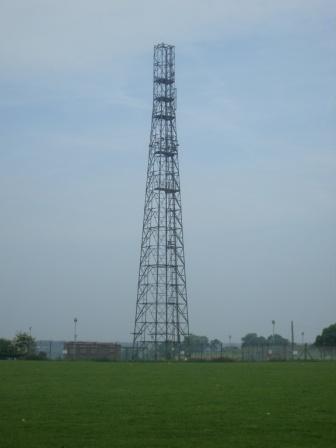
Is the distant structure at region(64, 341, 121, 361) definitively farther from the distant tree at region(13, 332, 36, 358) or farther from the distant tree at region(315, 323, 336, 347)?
the distant tree at region(315, 323, 336, 347)

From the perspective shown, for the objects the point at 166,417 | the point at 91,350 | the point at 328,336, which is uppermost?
the point at 328,336

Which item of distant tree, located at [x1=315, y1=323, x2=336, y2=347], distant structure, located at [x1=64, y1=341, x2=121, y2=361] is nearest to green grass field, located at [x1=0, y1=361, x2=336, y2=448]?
distant structure, located at [x1=64, y1=341, x2=121, y2=361]

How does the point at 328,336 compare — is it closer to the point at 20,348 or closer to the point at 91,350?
the point at 91,350

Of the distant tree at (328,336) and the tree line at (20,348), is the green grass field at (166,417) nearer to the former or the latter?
the tree line at (20,348)

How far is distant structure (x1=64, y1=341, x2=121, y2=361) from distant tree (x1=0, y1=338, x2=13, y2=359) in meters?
5.52

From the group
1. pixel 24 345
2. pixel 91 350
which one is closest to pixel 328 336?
pixel 91 350

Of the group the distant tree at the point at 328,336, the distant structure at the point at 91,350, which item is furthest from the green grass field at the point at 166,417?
the distant tree at the point at 328,336

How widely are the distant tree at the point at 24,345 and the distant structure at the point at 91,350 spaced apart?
316cm

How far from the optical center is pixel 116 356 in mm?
68812

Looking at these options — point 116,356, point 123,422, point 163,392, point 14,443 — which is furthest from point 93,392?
point 116,356

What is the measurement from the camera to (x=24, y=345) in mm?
66375

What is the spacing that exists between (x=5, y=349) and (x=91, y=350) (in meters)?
9.83

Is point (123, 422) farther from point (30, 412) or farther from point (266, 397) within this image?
point (266, 397)

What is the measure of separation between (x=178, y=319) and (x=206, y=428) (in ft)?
174
